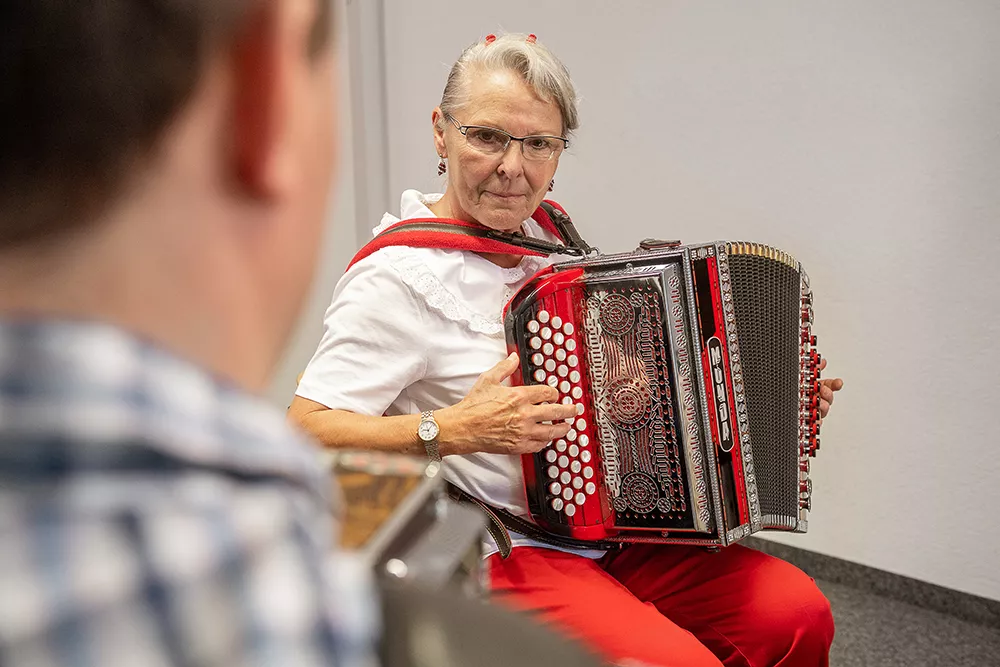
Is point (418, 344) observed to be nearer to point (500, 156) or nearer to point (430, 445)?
point (430, 445)

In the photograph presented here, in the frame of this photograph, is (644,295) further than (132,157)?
Yes

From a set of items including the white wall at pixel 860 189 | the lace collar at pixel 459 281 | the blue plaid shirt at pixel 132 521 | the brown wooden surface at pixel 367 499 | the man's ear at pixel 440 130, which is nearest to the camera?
the blue plaid shirt at pixel 132 521

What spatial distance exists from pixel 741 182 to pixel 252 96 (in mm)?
2102

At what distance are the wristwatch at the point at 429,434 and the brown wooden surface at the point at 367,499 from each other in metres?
0.85

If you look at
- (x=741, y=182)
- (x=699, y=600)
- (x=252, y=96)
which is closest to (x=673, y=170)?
(x=741, y=182)

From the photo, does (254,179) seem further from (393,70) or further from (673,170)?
(393,70)

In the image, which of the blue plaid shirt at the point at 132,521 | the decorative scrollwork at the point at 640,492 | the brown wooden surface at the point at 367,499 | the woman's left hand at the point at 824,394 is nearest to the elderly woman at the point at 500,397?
the decorative scrollwork at the point at 640,492

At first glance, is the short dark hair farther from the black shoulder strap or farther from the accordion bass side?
the black shoulder strap

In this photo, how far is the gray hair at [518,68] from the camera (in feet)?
4.52

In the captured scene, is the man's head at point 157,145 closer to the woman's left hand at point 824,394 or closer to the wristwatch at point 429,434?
the wristwatch at point 429,434

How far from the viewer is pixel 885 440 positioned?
2082 mm

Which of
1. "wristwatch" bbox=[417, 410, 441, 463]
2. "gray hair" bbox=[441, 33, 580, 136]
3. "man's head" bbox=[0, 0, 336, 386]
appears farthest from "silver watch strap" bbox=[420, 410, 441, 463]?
"man's head" bbox=[0, 0, 336, 386]

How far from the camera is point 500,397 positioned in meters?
1.23

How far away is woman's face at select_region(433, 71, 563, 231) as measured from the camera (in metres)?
1.38
